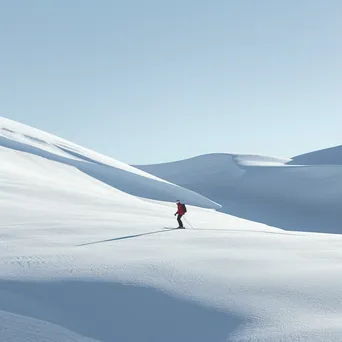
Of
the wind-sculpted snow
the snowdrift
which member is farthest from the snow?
the wind-sculpted snow

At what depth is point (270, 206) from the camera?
1628 inches

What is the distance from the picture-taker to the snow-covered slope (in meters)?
36.4

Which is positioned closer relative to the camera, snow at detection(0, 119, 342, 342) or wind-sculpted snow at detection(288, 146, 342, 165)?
snow at detection(0, 119, 342, 342)

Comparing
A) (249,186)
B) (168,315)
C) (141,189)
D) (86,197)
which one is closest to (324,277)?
(168,315)

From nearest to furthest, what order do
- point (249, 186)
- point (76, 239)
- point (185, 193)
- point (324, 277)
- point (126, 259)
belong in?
point (324, 277), point (126, 259), point (76, 239), point (185, 193), point (249, 186)

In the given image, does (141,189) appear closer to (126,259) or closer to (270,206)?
(270,206)

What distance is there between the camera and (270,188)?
47406 mm

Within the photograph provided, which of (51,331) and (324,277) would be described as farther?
(324,277)

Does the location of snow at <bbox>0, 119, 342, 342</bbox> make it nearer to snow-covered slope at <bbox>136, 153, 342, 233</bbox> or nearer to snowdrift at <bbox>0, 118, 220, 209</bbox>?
snowdrift at <bbox>0, 118, 220, 209</bbox>

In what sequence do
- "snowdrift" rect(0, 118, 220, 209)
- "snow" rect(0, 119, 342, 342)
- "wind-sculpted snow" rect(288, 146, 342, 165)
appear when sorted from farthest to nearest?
"wind-sculpted snow" rect(288, 146, 342, 165)
"snowdrift" rect(0, 118, 220, 209)
"snow" rect(0, 119, 342, 342)

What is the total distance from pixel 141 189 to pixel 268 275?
26.1m

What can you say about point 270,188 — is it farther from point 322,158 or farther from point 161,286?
point 161,286

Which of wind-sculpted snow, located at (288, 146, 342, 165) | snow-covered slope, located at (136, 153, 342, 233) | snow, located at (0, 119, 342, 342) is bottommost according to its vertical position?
snow, located at (0, 119, 342, 342)

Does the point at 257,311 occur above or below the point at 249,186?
below
